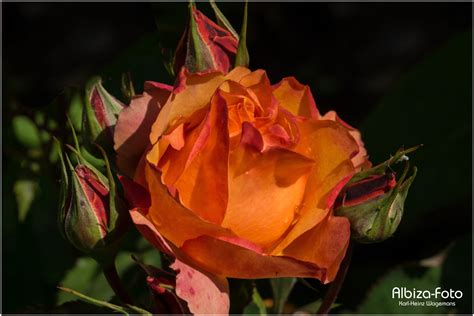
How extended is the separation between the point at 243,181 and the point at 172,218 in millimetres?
76

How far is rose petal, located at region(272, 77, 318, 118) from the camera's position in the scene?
0.94m

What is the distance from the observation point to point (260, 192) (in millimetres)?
867

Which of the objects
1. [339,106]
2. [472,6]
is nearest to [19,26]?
[339,106]

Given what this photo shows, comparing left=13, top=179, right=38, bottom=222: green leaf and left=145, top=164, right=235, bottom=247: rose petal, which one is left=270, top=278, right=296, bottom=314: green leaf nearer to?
left=145, top=164, right=235, bottom=247: rose petal

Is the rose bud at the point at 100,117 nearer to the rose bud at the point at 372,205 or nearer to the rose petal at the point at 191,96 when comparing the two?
the rose petal at the point at 191,96

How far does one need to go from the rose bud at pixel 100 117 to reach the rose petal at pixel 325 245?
24 cm

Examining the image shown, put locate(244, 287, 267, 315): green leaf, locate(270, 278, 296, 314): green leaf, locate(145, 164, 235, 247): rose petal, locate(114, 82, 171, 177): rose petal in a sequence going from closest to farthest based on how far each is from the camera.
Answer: locate(145, 164, 235, 247): rose petal → locate(114, 82, 171, 177): rose petal → locate(244, 287, 267, 315): green leaf → locate(270, 278, 296, 314): green leaf

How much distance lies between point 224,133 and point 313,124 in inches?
4.1

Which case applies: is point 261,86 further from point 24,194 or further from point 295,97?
point 24,194

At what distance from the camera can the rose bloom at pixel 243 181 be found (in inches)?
33.4

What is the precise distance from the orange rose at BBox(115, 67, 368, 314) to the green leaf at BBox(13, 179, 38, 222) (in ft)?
2.12

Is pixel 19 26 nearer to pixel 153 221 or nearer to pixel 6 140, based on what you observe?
pixel 6 140

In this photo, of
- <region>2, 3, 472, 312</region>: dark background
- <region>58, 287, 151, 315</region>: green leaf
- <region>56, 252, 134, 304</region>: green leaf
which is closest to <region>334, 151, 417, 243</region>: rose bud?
<region>58, 287, 151, 315</region>: green leaf

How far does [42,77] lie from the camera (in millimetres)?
2471
